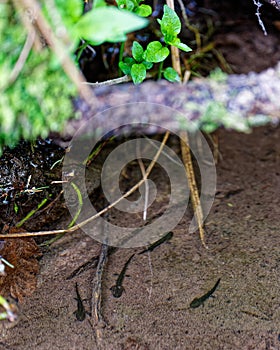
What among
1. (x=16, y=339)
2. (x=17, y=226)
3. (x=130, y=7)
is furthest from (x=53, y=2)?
(x=16, y=339)

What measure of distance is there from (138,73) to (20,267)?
0.63 m

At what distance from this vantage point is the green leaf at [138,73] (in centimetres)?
127

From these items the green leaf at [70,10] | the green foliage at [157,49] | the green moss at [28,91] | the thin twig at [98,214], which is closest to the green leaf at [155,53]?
the green foliage at [157,49]

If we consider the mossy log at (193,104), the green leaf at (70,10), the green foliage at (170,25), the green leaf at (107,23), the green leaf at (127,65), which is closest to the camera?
the green leaf at (107,23)

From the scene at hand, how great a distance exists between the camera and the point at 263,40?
1.99 m

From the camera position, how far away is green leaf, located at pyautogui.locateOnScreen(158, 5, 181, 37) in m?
1.19

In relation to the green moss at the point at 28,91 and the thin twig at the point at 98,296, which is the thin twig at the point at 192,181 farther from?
the green moss at the point at 28,91

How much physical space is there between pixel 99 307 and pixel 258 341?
1.32 feet

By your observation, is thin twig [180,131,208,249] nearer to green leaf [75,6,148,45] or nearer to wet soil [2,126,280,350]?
wet soil [2,126,280,350]

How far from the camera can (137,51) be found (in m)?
1.27

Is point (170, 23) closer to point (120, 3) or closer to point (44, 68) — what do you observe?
point (120, 3)

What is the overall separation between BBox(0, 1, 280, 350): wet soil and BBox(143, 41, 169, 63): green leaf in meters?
0.43

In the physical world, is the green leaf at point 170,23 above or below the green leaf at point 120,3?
below

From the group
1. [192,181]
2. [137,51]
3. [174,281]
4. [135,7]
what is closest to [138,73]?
[137,51]
